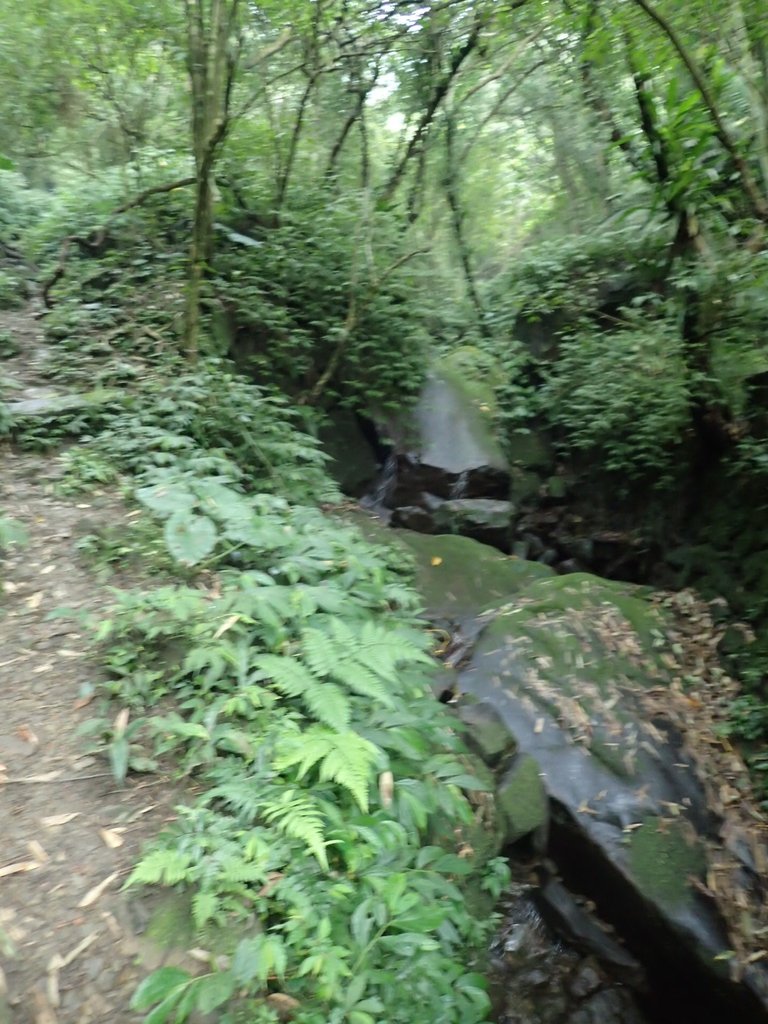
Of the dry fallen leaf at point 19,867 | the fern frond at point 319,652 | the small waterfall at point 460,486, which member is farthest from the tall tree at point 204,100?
the dry fallen leaf at point 19,867

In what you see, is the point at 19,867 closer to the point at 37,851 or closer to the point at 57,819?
the point at 37,851

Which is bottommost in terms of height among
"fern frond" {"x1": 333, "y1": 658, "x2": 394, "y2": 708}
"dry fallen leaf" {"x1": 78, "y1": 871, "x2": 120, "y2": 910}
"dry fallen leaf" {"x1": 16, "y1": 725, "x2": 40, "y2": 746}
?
"dry fallen leaf" {"x1": 78, "y1": 871, "x2": 120, "y2": 910}

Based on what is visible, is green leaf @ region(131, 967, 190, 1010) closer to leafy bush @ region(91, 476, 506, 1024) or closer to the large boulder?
leafy bush @ region(91, 476, 506, 1024)

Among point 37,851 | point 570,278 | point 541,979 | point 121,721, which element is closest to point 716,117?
point 570,278

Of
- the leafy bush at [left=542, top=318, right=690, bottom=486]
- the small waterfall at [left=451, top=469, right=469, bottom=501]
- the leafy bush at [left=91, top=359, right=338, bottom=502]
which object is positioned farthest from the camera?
the small waterfall at [left=451, top=469, right=469, bottom=501]

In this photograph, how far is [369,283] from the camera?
24.9 ft

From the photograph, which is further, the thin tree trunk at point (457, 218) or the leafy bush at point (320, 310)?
the thin tree trunk at point (457, 218)

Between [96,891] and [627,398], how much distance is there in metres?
6.25

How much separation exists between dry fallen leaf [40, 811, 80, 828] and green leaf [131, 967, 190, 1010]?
0.71m

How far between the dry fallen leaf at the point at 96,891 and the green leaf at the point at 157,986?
1.19 ft

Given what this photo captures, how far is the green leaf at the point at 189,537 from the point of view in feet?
11.7

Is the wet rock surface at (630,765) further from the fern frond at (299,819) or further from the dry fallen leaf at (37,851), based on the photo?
the dry fallen leaf at (37,851)

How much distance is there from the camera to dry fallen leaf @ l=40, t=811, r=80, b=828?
2.50 m

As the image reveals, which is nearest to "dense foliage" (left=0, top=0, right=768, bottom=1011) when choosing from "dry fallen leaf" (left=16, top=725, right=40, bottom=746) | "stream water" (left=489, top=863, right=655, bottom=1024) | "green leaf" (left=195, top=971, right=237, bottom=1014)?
"green leaf" (left=195, top=971, right=237, bottom=1014)
